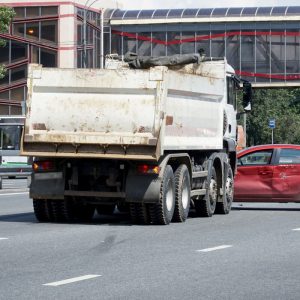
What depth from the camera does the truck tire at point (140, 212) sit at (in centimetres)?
1909

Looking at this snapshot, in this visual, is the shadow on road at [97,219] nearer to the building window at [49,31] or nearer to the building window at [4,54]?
the building window at [49,31]

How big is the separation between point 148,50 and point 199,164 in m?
62.5

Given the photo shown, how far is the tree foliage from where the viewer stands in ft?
305

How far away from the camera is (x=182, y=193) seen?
19.9m

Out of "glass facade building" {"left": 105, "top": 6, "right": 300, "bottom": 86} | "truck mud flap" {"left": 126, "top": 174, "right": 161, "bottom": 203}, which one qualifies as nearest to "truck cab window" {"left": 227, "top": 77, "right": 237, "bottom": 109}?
"truck mud flap" {"left": 126, "top": 174, "right": 161, "bottom": 203}

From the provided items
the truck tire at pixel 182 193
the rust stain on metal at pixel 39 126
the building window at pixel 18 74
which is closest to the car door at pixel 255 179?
the truck tire at pixel 182 193

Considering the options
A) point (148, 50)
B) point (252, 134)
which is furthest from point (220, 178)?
point (252, 134)

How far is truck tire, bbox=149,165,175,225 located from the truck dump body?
505mm

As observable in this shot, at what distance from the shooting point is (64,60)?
77250mm

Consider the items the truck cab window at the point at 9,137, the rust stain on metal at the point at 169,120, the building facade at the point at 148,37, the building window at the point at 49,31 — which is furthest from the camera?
the building window at the point at 49,31

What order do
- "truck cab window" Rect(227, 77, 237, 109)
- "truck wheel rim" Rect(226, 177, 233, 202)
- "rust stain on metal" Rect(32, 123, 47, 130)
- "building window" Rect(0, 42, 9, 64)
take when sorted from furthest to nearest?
"building window" Rect(0, 42, 9, 64)
"truck wheel rim" Rect(226, 177, 233, 202)
"truck cab window" Rect(227, 77, 237, 109)
"rust stain on metal" Rect(32, 123, 47, 130)

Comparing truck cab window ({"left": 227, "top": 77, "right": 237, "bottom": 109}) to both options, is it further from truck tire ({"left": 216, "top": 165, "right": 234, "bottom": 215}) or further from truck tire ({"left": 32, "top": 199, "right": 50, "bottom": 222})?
truck tire ({"left": 32, "top": 199, "right": 50, "bottom": 222})

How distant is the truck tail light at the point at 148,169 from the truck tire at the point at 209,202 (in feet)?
10.2

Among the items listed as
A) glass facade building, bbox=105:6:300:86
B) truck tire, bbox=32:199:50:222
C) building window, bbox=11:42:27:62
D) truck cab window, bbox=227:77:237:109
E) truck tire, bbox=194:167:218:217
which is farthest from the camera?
glass facade building, bbox=105:6:300:86
